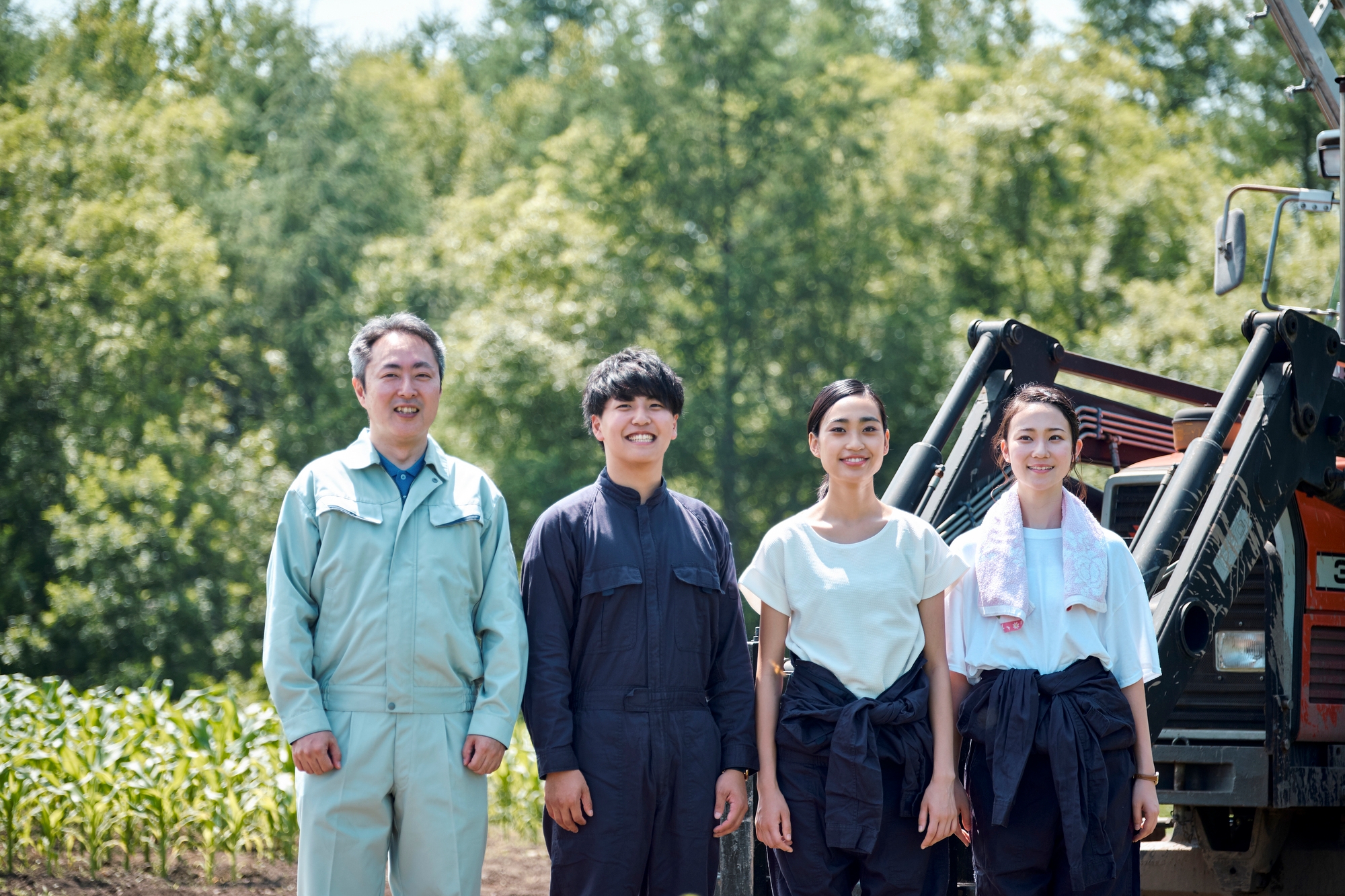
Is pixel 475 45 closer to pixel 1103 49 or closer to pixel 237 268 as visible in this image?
pixel 237 268

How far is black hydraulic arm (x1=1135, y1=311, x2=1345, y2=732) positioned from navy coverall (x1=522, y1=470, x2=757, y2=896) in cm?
151

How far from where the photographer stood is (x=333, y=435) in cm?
2595

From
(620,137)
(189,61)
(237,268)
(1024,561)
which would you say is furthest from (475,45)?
(1024,561)

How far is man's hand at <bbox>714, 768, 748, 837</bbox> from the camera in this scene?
3.42 metres

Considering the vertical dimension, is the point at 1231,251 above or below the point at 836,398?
above

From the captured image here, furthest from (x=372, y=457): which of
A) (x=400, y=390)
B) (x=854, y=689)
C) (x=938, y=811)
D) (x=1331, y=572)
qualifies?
(x=1331, y=572)

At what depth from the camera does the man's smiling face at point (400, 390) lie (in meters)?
3.57

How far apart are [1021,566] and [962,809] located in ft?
2.06

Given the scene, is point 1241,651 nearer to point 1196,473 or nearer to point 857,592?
point 1196,473

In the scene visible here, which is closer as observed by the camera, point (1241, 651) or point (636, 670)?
point (636, 670)

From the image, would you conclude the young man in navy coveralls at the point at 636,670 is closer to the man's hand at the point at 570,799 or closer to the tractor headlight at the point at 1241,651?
the man's hand at the point at 570,799

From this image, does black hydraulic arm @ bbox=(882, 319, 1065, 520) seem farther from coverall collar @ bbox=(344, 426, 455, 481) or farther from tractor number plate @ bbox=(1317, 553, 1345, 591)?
coverall collar @ bbox=(344, 426, 455, 481)

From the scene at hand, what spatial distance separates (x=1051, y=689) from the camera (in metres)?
3.38

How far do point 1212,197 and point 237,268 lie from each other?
1758cm
